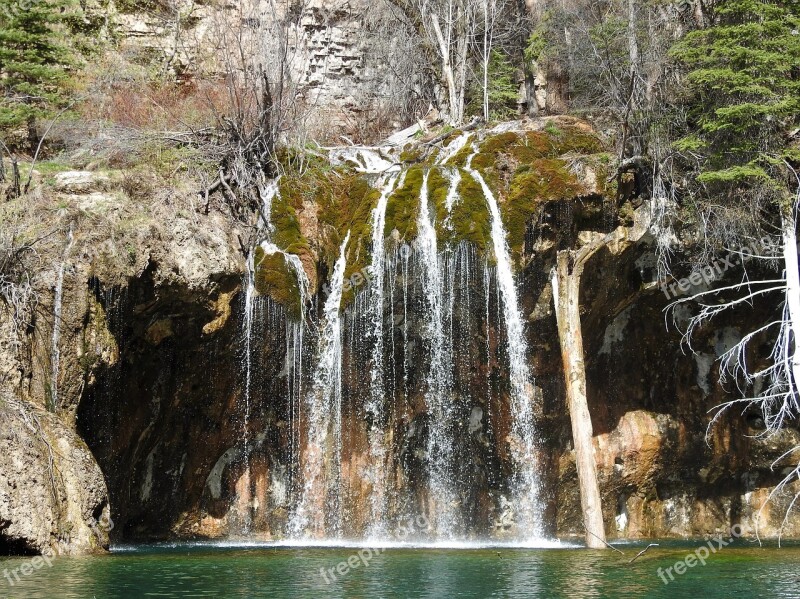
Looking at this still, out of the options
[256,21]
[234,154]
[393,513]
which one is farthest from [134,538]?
[256,21]

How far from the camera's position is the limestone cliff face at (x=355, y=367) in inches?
568

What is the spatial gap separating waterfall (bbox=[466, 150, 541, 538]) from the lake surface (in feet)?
11.3

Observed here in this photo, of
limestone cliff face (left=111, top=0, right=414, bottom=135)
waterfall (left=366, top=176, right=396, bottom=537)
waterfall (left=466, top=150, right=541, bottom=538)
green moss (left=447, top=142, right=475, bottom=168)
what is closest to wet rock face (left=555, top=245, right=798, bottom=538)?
waterfall (left=466, top=150, right=541, bottom=538)

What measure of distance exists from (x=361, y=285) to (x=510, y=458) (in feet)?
15.1

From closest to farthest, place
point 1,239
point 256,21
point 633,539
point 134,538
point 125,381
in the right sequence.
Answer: point 1,239 → point 125,381 → point 134,538 → point 633,539 → point 256,21

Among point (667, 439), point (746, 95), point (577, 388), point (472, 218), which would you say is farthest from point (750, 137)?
point (667, 439)

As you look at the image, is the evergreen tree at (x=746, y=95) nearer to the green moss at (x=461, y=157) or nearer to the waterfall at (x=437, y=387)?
the green moss at (x=461, y=157)

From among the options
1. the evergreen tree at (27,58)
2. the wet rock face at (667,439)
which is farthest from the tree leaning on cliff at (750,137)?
the evergreen tree at (27,58)

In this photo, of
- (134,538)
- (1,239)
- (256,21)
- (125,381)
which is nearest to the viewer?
(1,239)

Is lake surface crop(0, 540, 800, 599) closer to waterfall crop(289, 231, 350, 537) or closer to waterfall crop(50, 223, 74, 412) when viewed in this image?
waterfall crop(50, 223, 74, 412)

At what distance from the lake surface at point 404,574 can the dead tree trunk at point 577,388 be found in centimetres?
63

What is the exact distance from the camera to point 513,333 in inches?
678

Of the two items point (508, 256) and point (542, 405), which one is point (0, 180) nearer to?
point (508, 256)

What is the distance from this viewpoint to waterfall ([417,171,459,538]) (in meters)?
17.0
